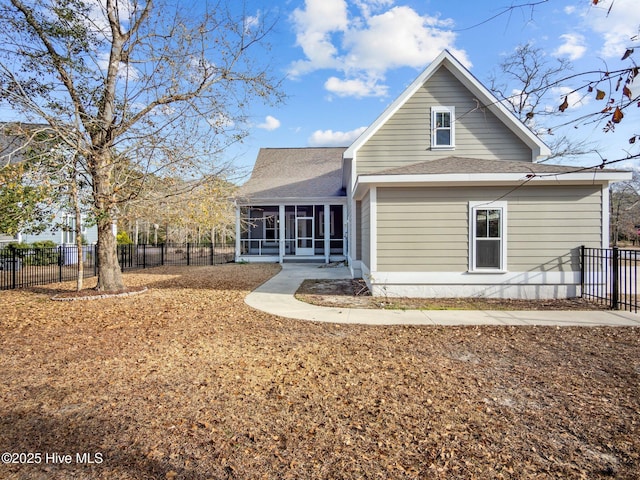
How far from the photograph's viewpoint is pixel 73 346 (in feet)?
18.6

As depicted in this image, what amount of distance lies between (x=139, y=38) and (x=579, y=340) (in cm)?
1330

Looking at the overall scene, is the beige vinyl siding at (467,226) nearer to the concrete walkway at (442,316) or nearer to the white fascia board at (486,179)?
the white fascia board at (486,179)

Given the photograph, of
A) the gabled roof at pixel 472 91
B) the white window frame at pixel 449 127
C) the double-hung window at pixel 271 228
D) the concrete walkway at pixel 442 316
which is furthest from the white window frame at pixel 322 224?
the concrete walkway at pixel 442 316

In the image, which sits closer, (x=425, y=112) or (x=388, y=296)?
(x=388, y=296)

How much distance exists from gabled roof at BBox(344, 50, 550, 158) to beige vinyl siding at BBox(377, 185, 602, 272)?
2.92 meters

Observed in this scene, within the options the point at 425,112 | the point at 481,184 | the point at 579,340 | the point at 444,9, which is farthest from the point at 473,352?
the point at 425,112

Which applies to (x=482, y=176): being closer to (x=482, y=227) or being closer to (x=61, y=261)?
(x=482, y=227)

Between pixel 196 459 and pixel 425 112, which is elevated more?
pixel 425 112

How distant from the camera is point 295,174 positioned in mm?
22594

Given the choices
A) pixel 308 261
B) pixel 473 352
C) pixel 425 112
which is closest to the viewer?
pixel 473 352

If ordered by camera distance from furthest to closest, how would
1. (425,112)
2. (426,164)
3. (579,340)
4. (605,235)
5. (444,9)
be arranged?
(425,112) → (426,164) → (605,235) → (579,340) → (444,9)

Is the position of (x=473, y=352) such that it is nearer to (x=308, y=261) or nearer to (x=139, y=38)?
(x=139, y=38)

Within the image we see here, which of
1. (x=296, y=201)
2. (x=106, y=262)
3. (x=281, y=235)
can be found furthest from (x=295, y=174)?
(x=106, y=262)

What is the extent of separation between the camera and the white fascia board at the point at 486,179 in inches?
339
